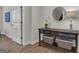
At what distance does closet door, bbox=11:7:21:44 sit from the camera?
179 cm

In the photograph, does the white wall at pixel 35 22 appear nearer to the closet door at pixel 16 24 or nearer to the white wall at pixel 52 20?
the white wall at pixel 52 20

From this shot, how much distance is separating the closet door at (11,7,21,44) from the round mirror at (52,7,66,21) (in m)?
0.56

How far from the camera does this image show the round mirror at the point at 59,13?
1.76 metres

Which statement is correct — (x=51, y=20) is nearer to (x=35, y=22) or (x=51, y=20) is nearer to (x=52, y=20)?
(x=52, y=20)

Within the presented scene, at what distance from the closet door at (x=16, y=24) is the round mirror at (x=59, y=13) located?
0.56m

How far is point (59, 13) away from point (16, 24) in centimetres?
72

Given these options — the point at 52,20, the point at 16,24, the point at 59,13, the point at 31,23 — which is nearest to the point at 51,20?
the point at 52,20

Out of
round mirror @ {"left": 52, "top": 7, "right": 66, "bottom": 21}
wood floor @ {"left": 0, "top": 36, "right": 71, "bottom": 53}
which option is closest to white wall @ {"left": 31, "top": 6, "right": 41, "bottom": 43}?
wood floor @ {"left": 0, "top": 36, "right": 71, "bottom": 53}

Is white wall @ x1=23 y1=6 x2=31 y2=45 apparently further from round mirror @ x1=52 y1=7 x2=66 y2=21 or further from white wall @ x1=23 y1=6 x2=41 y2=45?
round mirror @ x1=52 y1=7 x2=66 y2=21

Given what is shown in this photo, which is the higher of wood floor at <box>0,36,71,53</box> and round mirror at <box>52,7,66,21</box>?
round mirror at <box>52,7,66,21</box>

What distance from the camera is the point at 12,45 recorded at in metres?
1.78
